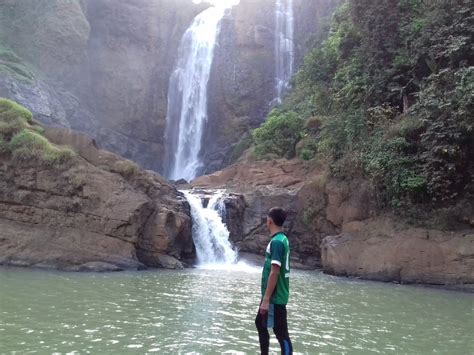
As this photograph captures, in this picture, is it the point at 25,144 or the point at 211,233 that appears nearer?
the point at 25,144

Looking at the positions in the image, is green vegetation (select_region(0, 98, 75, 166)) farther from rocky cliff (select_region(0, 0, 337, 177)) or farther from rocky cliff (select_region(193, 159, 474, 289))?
rocky cliff (select_region(0, 0, 337, 177))

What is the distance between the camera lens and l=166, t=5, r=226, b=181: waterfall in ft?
127

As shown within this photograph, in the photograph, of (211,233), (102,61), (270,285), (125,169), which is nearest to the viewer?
(270,285)

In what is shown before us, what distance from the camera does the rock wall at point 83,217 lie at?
1503 cm

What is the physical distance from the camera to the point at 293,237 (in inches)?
816

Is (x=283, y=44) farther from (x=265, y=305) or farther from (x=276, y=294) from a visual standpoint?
(x=265, y=305)

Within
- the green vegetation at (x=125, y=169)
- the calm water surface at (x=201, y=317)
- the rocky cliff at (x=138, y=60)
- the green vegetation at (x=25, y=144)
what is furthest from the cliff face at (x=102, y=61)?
the calm water surface at (x=201, y=317)

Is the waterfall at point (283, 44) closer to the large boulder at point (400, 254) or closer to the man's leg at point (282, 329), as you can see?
the large boulder at point (400, 254)

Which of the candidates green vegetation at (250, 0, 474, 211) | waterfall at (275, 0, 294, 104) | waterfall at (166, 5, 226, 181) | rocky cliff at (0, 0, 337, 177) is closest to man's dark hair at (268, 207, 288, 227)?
green vegetation at (250, 0, 474, 211)

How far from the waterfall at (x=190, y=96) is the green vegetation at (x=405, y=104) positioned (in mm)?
15635

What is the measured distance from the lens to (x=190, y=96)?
40.8 meters

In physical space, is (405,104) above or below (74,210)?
above

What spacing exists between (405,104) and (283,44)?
26.9 m

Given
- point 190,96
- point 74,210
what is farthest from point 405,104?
point 190,96
